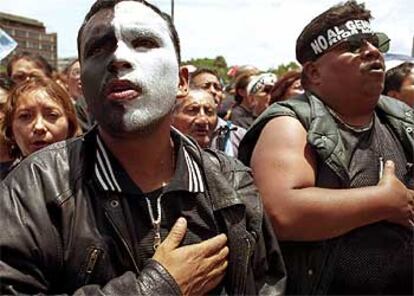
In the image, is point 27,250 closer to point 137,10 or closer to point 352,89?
point 137,10

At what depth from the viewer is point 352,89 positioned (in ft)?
6.86

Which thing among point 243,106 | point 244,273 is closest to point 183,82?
point 244,273

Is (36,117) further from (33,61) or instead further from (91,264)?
(33,61)

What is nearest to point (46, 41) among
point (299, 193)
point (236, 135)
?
point (236, 135)

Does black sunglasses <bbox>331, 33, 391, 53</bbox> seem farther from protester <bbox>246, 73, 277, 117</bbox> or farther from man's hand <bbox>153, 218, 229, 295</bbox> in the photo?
protester <bbox>246, 73, 277, 117</bbox>

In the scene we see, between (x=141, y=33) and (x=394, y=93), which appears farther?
(x=394, y=93)

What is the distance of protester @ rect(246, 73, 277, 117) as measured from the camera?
206 inches

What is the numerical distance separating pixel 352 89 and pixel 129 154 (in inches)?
37.4

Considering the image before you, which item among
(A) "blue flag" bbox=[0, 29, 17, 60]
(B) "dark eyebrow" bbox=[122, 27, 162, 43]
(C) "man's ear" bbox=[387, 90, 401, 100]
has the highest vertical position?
(B) "dark eyebrow" bbox=[122, 27, 162, 43]

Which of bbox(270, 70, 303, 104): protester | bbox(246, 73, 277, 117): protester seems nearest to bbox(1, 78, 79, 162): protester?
bbox(270, 70, 303, 104): protester

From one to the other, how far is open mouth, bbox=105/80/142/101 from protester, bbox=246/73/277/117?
3785mm

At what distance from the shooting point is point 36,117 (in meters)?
2.50

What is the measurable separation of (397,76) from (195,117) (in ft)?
5.46

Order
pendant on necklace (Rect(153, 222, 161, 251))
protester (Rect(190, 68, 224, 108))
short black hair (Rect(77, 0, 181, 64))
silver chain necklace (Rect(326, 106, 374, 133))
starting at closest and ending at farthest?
pendant on necklace (Rect(153, 222, 161, 251)) → short black hair (Rect(77, 0, 181, 64)) → silver chain necklace (Rect(326, 106, 374, 133)) → protester (Rect(190, 68, 224, 108))
